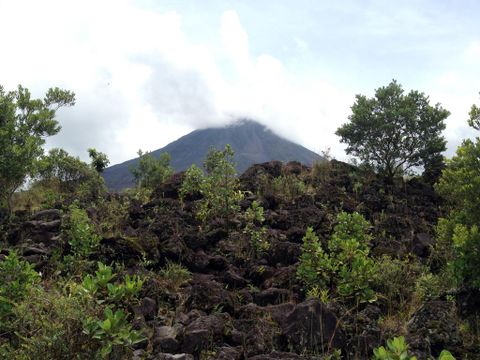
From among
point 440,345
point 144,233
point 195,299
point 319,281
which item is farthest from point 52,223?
point 440,345

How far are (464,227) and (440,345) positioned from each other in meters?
1.63

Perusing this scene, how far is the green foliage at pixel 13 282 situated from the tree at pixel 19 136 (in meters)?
5.93

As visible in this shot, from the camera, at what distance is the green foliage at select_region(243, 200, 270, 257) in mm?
9398

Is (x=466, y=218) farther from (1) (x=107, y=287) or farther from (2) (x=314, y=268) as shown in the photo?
(1) (x=107, y=287)

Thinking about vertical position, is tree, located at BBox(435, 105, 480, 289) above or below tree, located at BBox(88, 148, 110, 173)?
below

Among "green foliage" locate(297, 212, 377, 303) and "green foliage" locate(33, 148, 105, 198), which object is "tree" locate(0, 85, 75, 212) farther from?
"green foliage" locate(297, 212, 377, 303)

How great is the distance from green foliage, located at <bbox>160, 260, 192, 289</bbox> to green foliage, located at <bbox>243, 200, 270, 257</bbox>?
160 cm

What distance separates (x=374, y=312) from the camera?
6.47 metres

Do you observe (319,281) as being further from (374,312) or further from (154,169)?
(154,169)

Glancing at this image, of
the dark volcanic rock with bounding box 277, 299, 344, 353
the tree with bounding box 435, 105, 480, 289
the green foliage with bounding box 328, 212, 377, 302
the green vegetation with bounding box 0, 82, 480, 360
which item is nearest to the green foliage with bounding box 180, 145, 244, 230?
the green vegetation with bounding box 0, 82, 480, 360

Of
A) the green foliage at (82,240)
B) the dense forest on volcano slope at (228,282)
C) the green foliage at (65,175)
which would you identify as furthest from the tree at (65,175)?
the green foliage at (82,240)

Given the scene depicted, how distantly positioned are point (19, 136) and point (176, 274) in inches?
291

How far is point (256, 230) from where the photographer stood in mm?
10320

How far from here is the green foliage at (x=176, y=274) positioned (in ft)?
26.5
